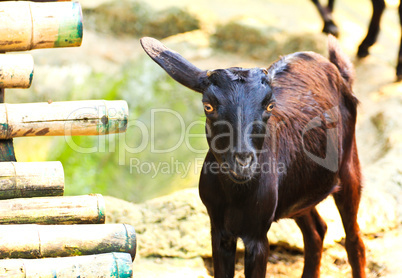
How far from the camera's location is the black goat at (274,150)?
3840mm

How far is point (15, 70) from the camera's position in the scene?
4.57 meters

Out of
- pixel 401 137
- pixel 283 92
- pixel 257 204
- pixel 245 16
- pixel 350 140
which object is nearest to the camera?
pixel 257 204

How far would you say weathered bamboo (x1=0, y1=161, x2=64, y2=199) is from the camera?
4.39m

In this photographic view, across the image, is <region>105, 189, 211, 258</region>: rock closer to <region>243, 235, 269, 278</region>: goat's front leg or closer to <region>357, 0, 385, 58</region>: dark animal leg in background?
<region>243, 235, 269, 278</region>: goat's front leg

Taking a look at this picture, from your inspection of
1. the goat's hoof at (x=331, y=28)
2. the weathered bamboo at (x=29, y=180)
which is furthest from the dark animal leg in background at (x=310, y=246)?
the goat's hoof at (x=331, y=28)

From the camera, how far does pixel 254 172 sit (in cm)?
390

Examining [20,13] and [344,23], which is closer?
[20,13]

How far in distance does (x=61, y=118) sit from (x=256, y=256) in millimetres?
1713

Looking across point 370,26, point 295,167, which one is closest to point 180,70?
point 295,167

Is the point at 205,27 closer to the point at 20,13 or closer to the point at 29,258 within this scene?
the point at 20,13

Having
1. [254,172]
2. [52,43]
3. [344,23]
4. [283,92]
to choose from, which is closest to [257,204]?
[254,172]

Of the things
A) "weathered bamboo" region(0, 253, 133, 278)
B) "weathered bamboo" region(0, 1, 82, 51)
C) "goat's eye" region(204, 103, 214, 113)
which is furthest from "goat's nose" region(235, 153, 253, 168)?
"weathered bamboo" region(0, 1, 82, 51)

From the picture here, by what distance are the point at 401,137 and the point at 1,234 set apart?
4.80 meters

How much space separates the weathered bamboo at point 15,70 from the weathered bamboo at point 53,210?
0.89 metres
